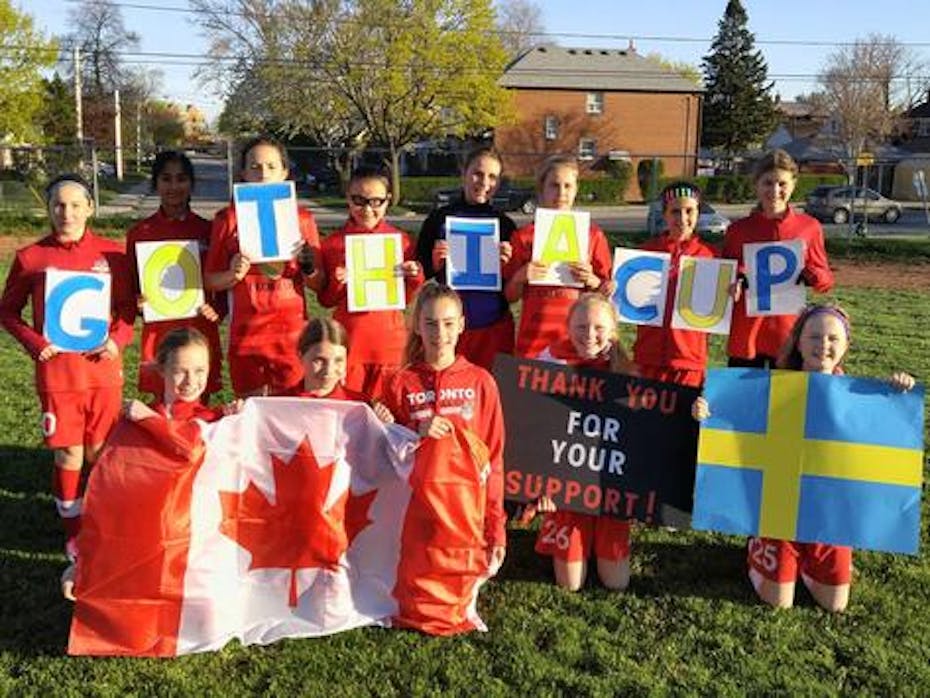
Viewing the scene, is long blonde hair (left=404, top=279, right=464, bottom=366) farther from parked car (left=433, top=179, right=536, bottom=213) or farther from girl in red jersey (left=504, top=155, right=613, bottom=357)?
parked car (left=433, top=179, right=536, bottom=213)

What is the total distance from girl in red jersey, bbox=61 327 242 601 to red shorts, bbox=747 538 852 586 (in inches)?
103

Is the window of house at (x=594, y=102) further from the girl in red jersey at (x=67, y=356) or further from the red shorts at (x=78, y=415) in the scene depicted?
the red shorts at (x=78, y=415)

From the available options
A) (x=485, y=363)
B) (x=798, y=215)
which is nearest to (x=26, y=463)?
(x=485, y=363)

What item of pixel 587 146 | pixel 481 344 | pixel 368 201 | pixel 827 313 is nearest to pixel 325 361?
pixel 368 201

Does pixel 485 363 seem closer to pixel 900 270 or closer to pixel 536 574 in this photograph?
pixel 536 574

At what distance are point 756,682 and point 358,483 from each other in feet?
6.11

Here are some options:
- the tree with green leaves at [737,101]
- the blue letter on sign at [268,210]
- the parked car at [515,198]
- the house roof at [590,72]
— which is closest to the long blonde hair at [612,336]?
the blue letter on sign at [268,210]

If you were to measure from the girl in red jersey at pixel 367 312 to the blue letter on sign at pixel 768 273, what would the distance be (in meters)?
1.93

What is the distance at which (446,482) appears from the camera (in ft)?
12.5

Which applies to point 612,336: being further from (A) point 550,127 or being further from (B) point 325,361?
(A) point 550,127

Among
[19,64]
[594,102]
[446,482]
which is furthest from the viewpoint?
[594,102]

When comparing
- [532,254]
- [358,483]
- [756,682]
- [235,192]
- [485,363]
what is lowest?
[756,682]

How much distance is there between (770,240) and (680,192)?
24.9 inches

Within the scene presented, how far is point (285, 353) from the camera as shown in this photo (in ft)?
15.6
